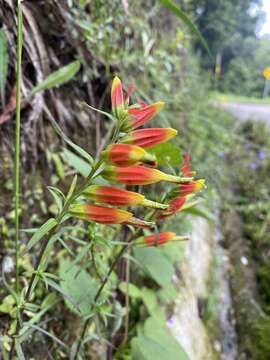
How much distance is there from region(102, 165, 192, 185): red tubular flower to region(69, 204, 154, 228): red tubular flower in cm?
4

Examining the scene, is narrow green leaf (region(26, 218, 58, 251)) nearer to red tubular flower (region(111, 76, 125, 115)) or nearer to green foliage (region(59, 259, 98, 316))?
red tubular flower (region(111, 76, 125, 115))

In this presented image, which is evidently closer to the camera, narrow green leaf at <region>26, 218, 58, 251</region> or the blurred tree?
narrow green leaf at <region>26, 218, 58, 251</region>

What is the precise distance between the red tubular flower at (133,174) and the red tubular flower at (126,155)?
12mm

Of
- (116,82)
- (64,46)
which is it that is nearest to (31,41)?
(64,46)

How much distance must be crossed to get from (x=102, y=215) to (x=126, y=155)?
0.27 feet

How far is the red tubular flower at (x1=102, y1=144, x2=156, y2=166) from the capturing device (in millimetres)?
359

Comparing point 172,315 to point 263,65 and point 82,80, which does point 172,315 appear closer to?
point 82,80

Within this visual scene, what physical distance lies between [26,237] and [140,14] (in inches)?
57.6

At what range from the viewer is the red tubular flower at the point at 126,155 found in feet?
1.18

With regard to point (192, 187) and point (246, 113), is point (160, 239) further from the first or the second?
point (246, 113)

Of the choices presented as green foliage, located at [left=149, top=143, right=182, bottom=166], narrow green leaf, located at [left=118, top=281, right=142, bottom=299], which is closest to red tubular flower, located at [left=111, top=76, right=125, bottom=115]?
green foliage, located at [left=149, top=143, right=182, bottom=166]

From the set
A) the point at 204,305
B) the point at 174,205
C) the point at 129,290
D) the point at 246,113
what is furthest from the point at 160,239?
the point at 246,113

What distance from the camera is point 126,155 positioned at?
0.36 metres

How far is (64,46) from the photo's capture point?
1.05m
